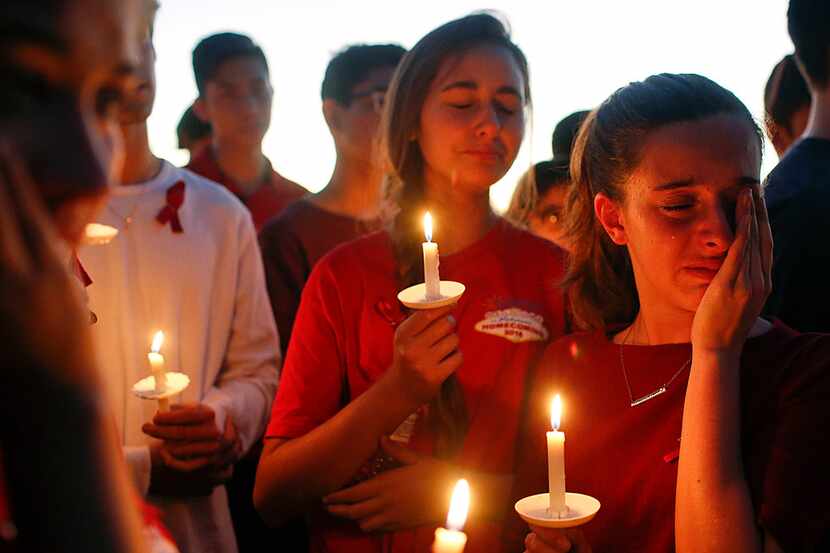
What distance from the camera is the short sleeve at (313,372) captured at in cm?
246

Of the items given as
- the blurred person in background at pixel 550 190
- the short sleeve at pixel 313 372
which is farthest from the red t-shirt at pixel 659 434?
the blurred person in background at pixel 550 190

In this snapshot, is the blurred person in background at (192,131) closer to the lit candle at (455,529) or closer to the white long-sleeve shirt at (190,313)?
the white long-sleeve shirt at (190,313)

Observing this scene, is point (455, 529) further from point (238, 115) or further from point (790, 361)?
point (238, 115)

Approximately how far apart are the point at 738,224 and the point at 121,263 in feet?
5.87

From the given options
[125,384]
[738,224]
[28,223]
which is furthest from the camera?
[125,384]

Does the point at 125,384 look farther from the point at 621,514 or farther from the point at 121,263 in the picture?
the point at 621,514

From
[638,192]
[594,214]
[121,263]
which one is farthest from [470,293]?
[121,263]

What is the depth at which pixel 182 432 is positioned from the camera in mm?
2516

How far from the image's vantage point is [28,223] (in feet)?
1.71

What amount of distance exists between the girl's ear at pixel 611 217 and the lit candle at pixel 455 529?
113 cm

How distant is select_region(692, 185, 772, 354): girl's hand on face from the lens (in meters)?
1.81

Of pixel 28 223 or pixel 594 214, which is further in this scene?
pixel 594 214

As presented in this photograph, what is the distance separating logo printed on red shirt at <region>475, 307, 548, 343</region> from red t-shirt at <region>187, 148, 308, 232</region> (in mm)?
2940

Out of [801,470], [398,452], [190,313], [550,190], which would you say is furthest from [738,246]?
[550,190]
